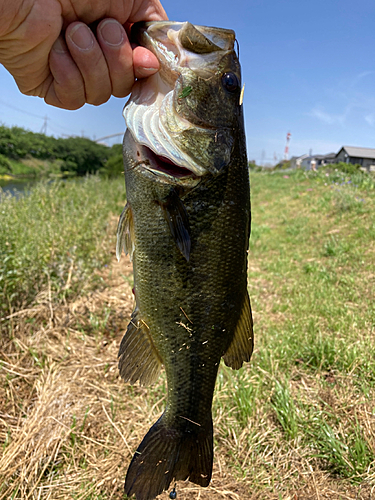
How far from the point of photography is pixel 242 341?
1838mm

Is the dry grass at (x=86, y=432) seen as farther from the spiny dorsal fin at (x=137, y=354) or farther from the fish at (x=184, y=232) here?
the spiny dorsal fin at (x=137, y=354)

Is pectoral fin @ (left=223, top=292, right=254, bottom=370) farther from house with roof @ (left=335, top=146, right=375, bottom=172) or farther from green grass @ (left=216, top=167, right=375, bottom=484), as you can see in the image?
house with roof @ (left=335, top=146, right=375, bottom=172)

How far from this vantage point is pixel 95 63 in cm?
169

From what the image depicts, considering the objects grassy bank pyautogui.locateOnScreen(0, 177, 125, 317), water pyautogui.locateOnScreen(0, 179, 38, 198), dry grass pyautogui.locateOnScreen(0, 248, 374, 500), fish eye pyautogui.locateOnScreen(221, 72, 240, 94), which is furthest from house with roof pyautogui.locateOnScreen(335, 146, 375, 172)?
fish eye pyautogui.locateOnScreen(221, 72, 240, 94)

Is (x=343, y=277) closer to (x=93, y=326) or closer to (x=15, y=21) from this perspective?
(x=93, y=326)

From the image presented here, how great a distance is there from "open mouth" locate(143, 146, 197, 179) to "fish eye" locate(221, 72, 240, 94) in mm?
445

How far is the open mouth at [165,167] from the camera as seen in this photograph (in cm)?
163

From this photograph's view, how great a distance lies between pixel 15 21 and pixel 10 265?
2771 millimetres

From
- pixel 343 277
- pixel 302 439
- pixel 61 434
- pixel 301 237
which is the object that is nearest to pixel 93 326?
pixel 61 434

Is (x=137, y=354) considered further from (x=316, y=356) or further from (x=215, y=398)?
(x=316, y=356)

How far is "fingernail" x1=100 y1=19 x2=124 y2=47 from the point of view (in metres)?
1.63

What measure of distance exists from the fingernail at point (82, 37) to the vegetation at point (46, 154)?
46686 mm

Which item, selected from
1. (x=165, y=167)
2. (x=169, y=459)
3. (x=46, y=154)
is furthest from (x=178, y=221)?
(x=46, y=154)

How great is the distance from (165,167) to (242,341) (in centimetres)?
99
